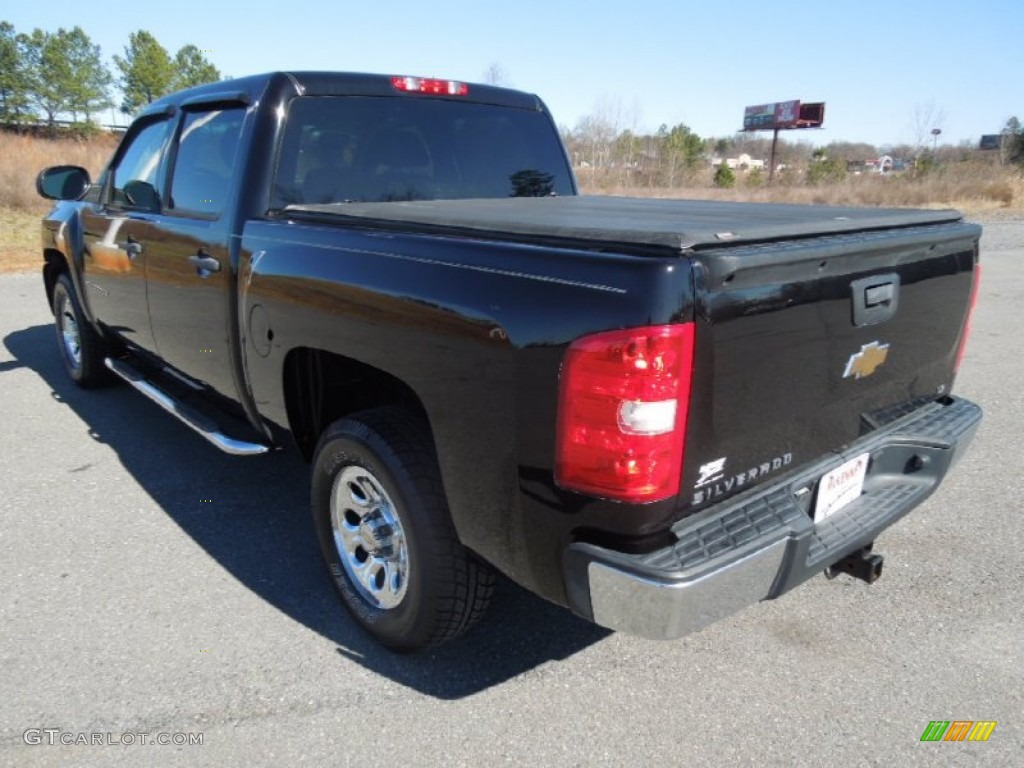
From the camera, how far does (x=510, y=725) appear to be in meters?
2.28

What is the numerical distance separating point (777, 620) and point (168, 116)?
382 centimetres

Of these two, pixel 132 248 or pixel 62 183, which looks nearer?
pixel 132 248

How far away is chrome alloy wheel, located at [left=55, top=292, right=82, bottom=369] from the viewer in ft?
17.7

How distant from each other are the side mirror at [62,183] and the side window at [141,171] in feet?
1.84

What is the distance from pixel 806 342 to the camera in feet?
6.70

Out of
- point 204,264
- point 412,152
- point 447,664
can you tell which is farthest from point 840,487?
point 204,264

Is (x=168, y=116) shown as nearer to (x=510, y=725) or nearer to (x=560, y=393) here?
(x=560, y=393)

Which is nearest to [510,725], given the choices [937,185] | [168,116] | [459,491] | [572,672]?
[572,672]

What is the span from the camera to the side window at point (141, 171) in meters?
3.79

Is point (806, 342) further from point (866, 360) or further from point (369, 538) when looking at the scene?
point (369, 538)

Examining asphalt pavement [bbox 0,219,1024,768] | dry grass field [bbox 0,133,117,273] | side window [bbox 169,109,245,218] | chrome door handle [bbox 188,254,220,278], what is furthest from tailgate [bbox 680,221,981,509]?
dry grass field [bbox 0,133,117,273]

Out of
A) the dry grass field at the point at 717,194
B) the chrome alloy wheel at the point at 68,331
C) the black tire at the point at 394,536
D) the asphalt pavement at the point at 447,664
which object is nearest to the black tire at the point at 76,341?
the chrome alloy wheel at the point at 68,331

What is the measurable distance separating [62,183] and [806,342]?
4.88m

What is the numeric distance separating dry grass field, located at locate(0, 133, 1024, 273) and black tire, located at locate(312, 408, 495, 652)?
8.51 m
